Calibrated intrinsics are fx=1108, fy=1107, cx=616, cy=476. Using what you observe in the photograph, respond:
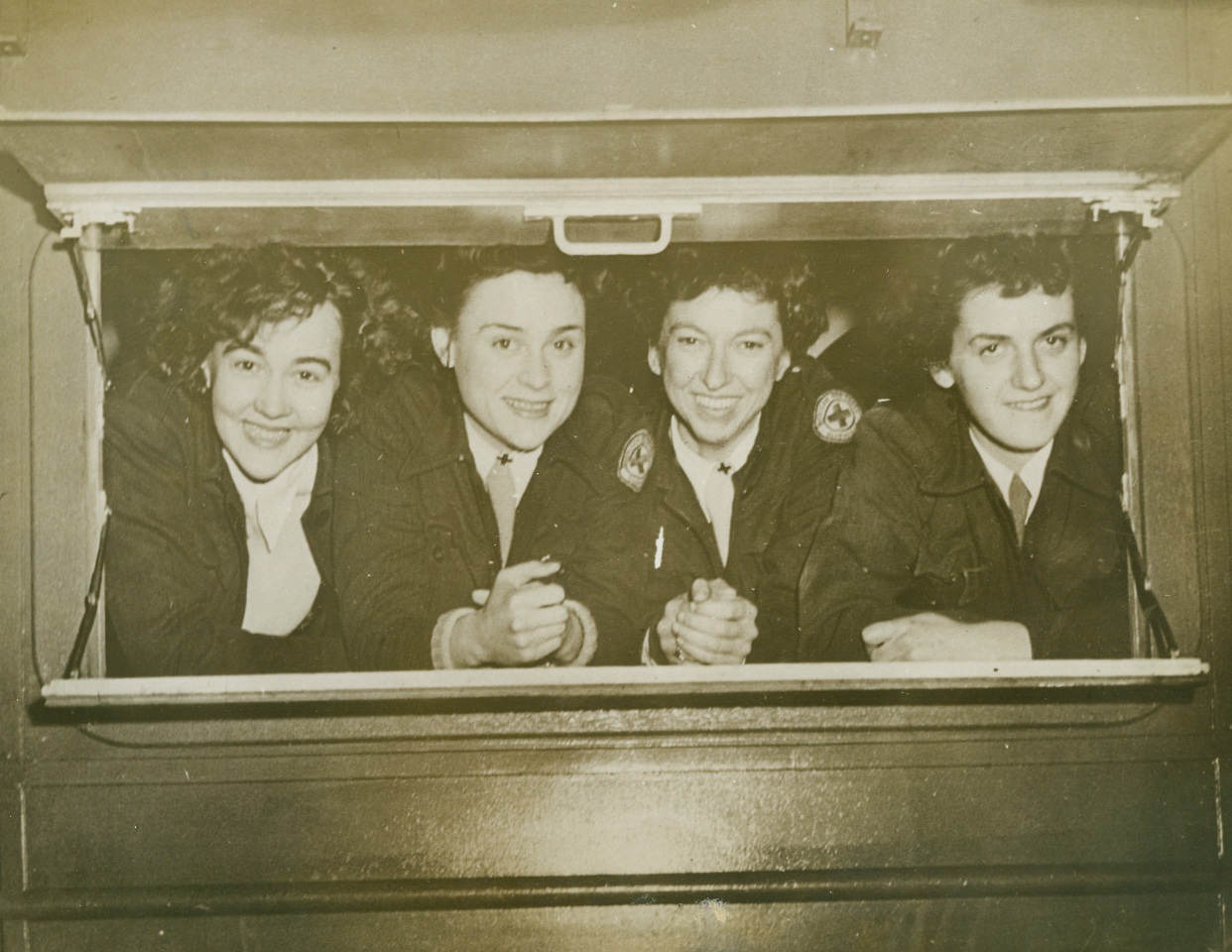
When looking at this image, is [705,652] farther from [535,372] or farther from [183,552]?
[183,552]

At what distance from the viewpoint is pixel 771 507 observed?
2996mm

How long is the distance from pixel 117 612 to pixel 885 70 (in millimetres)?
2557

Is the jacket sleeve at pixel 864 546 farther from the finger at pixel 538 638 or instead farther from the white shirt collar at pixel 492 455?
the white shirt collar at pixel 492 455

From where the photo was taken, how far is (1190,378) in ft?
9.99

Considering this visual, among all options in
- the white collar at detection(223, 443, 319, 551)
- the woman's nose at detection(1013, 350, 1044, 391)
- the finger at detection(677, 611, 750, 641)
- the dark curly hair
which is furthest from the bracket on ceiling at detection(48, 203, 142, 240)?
the woman's nose at detection(1013, 350, 1044, 391)

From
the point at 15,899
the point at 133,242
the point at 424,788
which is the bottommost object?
the point at 15,899

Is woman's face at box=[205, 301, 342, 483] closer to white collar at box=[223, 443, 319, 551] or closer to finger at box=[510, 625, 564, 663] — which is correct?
white collar at box=[223, 443, 319, 551]

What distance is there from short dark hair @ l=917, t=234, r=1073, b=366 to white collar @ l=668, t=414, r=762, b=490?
0.52 meters

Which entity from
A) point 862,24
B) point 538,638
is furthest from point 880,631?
point 862,24

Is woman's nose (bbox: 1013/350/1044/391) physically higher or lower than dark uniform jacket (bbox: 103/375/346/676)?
higher

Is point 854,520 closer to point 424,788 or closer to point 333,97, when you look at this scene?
point 424,788

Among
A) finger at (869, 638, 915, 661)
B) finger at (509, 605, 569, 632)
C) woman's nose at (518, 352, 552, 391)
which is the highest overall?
woman's nose at (518, 352, 552, 391)

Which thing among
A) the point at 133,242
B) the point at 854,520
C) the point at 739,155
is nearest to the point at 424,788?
the point at 854,520

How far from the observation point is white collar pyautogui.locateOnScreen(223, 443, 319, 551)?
2.98 metres
